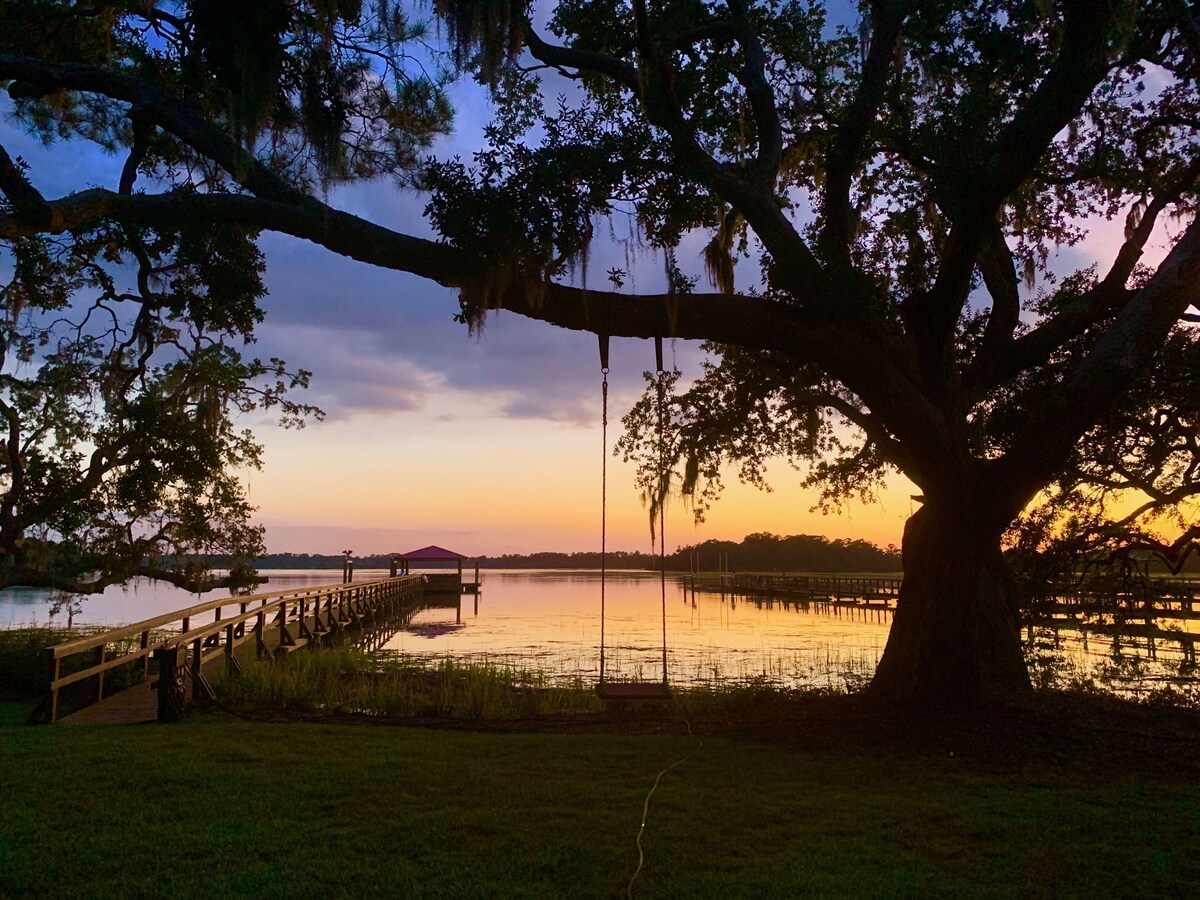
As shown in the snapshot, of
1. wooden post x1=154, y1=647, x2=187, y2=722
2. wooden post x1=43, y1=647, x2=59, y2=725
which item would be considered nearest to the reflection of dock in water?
wooden post x1=154, y1=647, x2=187, y2=722

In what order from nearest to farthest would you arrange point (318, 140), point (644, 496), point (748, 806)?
point (748, 806) → point (318, 140) → point (644, 496)

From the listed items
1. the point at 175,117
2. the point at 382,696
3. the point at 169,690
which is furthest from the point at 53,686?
the point at 175,117

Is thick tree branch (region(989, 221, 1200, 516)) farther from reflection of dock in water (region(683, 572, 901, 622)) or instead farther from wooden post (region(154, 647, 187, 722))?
reflection of dock in water (region(683, 572, 901, 622))

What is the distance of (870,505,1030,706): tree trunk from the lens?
7.80 meters

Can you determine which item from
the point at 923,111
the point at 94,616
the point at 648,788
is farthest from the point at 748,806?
the point at 94,616

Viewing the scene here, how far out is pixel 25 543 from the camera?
13.2 metres

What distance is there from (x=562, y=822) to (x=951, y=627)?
4.68 metres

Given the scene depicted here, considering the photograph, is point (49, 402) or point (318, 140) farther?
point (49, 402)

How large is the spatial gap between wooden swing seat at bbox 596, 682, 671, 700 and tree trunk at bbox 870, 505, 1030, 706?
6.44ft

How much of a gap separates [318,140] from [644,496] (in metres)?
6.19

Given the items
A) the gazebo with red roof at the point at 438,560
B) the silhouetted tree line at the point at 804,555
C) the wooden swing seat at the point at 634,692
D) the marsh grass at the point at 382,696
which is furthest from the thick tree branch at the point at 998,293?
the silhouetted tree line at the point at 804,555

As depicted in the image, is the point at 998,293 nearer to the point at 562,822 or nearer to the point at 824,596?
the point at 562,822

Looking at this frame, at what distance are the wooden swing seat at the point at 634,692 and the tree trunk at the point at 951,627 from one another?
196 centimetres

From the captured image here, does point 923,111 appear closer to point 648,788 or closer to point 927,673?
point 927,673
